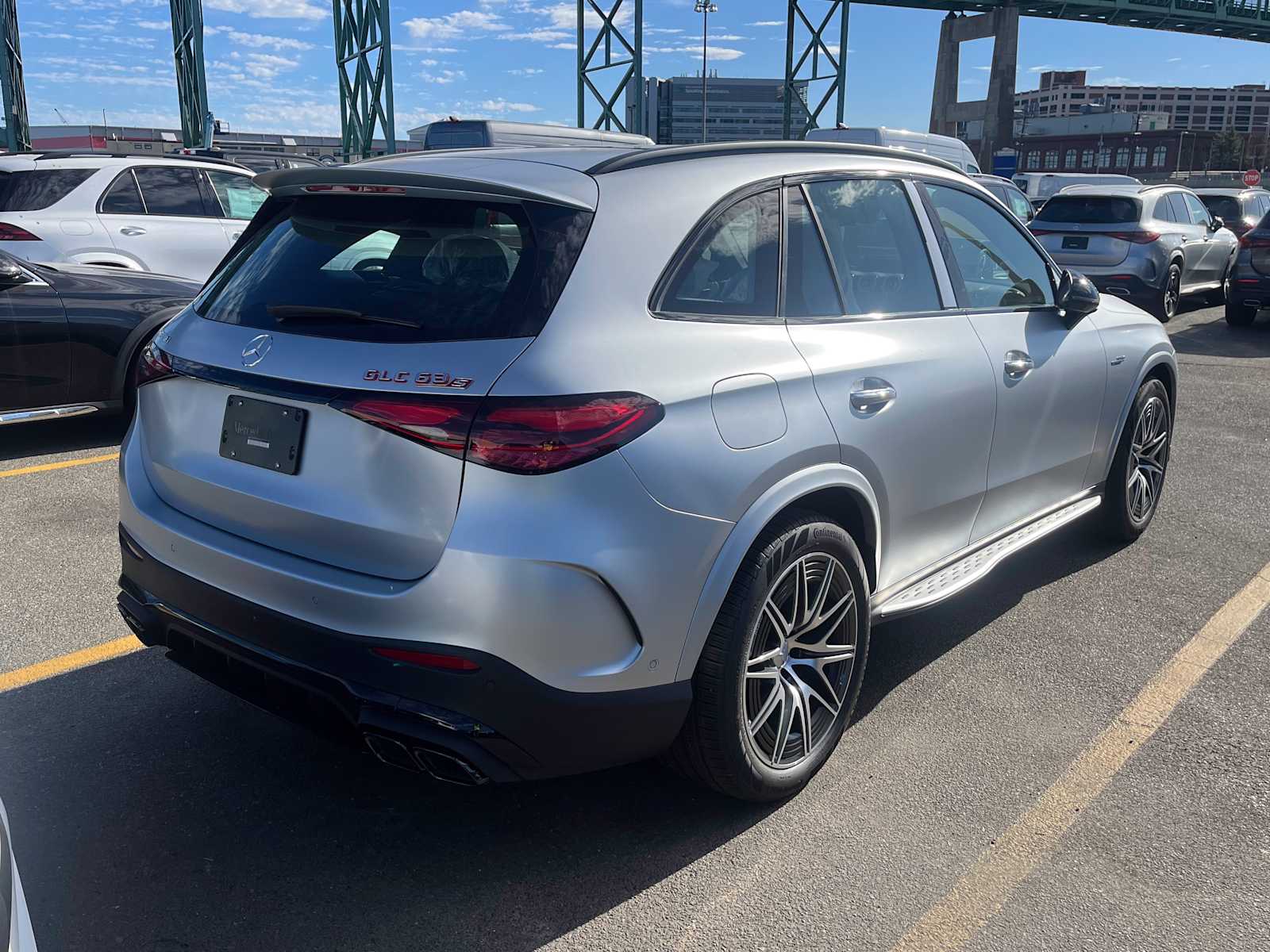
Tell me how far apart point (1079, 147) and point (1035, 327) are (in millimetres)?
135798

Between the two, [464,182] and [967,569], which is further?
[967,569]

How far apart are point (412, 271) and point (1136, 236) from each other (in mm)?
12717

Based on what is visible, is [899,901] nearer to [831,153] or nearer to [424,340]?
[424,340]

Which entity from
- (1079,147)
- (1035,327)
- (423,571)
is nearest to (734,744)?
(423,571)

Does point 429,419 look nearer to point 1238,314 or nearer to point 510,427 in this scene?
point 510,427

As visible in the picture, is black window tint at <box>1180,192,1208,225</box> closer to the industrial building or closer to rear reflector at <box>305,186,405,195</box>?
rear reflector at <box>305,186,405,195</box>

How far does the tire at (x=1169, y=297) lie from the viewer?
13641 millimetres

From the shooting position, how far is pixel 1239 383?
10.1 meters

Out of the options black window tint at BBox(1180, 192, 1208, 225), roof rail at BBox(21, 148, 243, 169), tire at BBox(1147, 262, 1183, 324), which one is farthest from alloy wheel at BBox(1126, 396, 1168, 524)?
black window tint at BBox(1180, 192, 1208, 225)

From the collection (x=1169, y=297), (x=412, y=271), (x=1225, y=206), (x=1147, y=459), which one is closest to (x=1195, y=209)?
(x=1169, y=297)

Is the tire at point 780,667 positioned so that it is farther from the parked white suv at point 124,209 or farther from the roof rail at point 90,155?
the roof rail at point 90,155

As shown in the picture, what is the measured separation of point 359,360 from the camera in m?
2.49

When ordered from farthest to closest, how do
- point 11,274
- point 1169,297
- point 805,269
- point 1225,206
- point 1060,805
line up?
point 1225,206
point 1169,297
point 11,274
point 805,269
point 1060,805

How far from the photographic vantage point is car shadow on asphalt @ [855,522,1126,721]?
3.90 m
